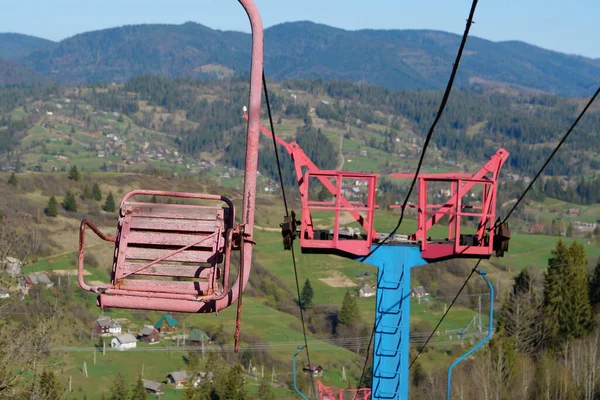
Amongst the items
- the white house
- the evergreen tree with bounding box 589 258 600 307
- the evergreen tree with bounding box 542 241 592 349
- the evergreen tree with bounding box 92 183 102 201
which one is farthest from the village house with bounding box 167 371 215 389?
the evergreen tree with bounding box 92 183 102 201

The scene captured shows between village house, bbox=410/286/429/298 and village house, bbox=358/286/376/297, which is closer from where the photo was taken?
village house, bbox=410/286/429/298

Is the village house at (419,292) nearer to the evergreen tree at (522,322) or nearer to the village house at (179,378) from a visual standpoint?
the village house at (179,378)

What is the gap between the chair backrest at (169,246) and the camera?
25.5 ft

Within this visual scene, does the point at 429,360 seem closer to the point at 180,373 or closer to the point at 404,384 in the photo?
the point at 180,373

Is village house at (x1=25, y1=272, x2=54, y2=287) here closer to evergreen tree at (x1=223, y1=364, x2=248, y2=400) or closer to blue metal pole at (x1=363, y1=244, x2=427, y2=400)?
evergreen tree at (x1=223, y1=364, x2=248, y2=400)

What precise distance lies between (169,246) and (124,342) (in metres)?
57.5

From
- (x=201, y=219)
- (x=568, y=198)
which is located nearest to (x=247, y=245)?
(x=201, y=219)

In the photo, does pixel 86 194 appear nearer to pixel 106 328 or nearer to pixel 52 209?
pixel 52 209

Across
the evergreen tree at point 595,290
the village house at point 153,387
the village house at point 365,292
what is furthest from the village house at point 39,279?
the evergreen tree at point 595,290

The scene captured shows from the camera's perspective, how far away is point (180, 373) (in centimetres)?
5700

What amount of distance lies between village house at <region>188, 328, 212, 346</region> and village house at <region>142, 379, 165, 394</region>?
12.2 meters

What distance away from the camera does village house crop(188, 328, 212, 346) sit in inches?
2650

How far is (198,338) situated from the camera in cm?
6775

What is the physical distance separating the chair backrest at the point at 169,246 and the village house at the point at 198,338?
5916 cm
